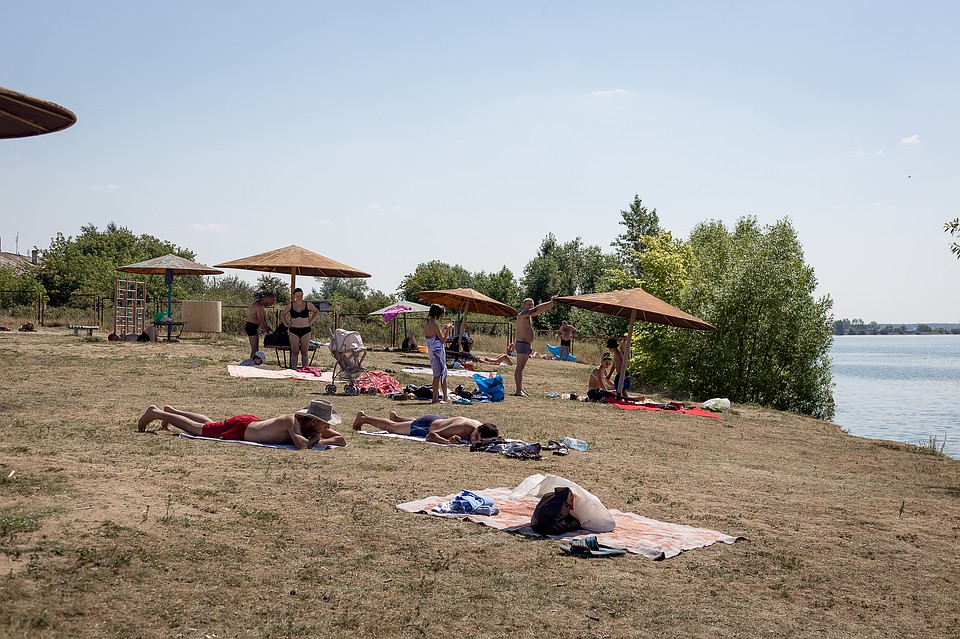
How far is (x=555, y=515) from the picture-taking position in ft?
18.6

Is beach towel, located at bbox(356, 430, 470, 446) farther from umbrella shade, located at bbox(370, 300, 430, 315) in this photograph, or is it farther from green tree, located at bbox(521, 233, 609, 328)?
green tree, located at bbox(521, 233, 609, 328)

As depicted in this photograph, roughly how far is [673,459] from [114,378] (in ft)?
31.4

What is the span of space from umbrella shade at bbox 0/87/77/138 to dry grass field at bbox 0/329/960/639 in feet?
7.75

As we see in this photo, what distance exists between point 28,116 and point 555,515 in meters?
4.28

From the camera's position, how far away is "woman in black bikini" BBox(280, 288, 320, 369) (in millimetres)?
17641

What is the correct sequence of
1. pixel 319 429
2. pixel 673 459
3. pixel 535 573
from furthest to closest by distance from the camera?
pixel 673 459 < pixel 319 429 < pixel 535 573

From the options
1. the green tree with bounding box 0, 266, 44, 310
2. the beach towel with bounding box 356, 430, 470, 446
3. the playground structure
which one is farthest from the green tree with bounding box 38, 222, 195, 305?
the beach towel with bounding box 356, 430, 470, 446

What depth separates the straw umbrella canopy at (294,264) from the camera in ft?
62.6

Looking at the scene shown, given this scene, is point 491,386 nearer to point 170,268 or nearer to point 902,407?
point 170,268

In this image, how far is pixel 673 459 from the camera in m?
9.62

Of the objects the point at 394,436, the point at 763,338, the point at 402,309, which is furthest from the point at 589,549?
the point at 402,309

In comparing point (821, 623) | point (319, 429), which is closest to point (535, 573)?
point (821, 623)

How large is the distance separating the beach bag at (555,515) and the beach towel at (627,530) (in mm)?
42

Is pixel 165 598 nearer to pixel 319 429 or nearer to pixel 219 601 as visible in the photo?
pixel 219 601
